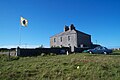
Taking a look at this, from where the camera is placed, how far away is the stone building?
54625mm

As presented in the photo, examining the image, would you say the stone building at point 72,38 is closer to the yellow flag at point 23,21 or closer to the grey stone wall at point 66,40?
the grey stone wall at point 66,40

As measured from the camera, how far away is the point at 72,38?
55.8 m

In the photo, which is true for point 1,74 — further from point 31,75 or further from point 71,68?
point 71,68

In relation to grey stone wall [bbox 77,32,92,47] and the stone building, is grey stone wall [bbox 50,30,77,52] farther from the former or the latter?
grey stone wall [bbox 77,32,92,47]

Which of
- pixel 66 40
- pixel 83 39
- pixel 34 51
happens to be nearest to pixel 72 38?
pixel 66 40

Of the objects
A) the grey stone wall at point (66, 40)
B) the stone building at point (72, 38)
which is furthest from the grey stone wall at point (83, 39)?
the grey stone wall at point (66, 40)

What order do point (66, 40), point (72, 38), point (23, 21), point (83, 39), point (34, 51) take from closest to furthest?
point (34, 51)
point (23, 21)
point (72, 38)
point (83, 39)
point (66, 40)

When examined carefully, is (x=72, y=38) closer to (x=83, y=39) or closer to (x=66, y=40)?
(x=66, y=40)

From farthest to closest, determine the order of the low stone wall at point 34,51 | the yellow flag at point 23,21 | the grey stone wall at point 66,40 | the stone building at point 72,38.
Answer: the grey stone wall at point 66,40 < the stone building at point 72,38 < the yellow flag at point 23,21 < the low stone wall at point 34,51

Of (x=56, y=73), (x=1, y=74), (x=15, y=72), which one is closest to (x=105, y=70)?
(x=56, y=73)

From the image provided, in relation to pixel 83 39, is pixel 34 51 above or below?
below

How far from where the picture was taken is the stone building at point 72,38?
5462cm

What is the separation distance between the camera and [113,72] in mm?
12789

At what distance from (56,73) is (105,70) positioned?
3502mm
